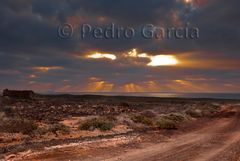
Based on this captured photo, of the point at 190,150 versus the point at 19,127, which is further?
the point at 19,127

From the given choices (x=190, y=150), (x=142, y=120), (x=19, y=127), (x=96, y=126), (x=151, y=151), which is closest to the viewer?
(x=151, y=151)

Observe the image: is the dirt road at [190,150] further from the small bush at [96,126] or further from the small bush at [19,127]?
the small bush at [19,127]

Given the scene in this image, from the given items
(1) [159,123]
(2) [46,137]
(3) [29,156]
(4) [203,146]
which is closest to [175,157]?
(4) [203,146]

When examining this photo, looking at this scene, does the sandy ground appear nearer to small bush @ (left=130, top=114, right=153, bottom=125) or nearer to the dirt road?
the dirt road

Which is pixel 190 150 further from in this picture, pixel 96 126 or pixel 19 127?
pixel 19 127

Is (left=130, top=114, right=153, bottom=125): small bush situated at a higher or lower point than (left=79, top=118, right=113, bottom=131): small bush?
higher

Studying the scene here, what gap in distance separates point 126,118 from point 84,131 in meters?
8.99

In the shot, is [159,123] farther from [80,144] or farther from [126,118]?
[80,144]

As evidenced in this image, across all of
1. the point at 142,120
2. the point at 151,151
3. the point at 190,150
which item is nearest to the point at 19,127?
the point at 151,151

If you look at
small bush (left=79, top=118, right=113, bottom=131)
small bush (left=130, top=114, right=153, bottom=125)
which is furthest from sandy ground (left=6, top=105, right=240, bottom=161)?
small bush (left=130, top=114, right=153, bottom=125)

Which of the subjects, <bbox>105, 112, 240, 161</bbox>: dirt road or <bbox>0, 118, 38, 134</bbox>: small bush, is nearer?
<bbox>105, 112, 240, 161</bbox>: dirt road

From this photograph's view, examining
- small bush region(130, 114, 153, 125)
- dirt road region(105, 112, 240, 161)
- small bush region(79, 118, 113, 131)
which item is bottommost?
dirt road region(105, 112, 240, 161)

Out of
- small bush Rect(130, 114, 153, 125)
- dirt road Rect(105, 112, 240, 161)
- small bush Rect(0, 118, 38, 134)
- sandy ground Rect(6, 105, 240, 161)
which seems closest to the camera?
sandy ground Rect(6, 105, 240, 161)

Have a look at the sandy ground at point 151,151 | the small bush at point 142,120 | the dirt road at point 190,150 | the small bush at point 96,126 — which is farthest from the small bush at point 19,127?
the small bush at point 142,120
